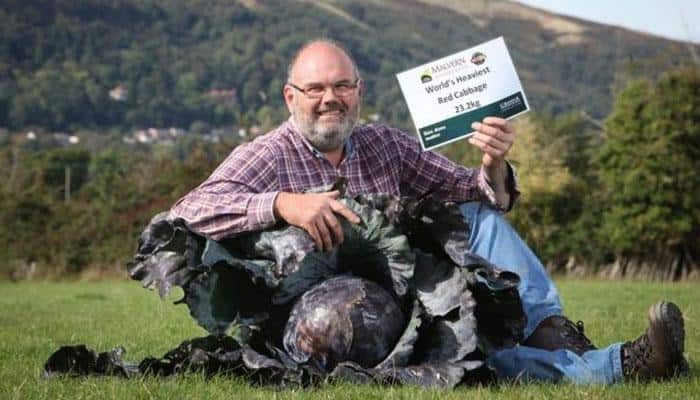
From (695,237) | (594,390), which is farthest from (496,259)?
(695,237)

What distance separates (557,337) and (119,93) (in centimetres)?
16975

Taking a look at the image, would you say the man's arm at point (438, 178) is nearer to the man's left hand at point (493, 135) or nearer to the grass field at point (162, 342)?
the man's left hand at point (493, 135)

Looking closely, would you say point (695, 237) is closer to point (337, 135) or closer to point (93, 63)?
point (337, 135)

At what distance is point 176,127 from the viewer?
17125 centimetres

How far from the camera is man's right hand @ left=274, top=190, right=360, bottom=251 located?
569 cm

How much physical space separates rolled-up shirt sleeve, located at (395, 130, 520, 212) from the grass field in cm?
159

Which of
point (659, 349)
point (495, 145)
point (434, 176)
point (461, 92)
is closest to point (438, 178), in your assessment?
point (434, 176)

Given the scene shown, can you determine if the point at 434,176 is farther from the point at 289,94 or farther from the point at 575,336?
the point at 575,336

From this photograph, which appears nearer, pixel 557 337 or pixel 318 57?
pixel 557 337

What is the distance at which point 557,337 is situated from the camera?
20.3 feet

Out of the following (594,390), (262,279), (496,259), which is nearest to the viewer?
(594,390)

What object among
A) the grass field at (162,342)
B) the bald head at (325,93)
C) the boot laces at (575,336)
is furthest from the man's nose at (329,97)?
the boot laces at (575,336)

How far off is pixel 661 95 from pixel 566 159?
25.1 ft

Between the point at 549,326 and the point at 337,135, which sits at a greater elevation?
the point at 337,135
